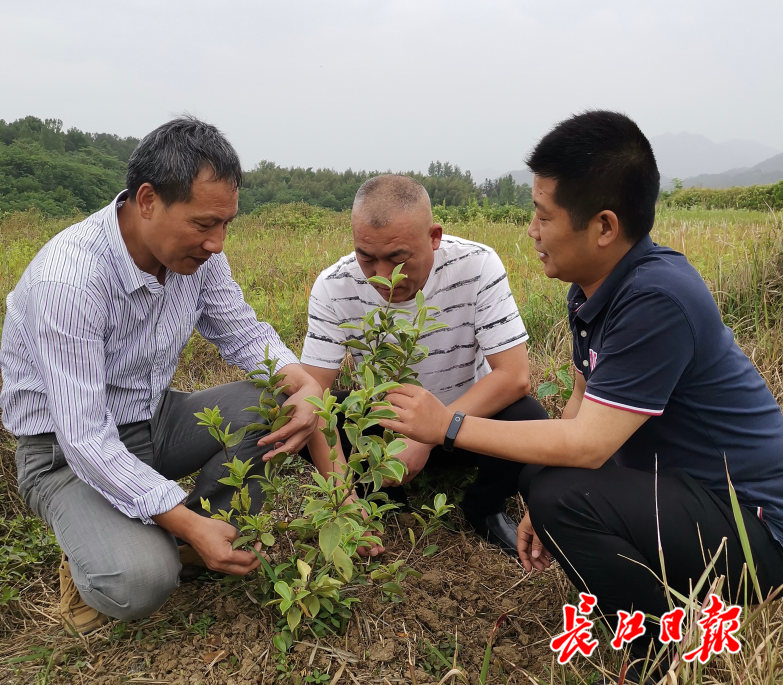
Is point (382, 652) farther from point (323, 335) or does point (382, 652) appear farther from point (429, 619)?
point (323, 335)

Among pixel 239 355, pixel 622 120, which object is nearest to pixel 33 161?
pixel 239 355

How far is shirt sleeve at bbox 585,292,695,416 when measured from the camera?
5.51 feet

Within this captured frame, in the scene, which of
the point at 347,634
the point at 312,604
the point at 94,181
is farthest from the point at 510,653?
the point at 94,181

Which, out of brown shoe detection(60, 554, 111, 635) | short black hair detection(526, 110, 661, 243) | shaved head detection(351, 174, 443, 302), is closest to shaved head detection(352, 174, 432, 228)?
shaved head detection(351, 174, 443, 302)

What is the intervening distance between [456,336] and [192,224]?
45.9 inches

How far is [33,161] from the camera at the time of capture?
1784 centimetres

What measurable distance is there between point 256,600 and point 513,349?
1307 millimetres

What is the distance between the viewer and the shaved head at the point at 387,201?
2256 mm

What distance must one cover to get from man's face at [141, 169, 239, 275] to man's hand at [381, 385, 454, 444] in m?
0.76

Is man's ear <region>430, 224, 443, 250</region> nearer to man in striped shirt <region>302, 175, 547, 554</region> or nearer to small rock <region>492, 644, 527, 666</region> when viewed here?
man in striped shirt <region>302, 175, 547, 554</region>

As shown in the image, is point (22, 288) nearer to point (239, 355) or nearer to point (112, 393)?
point (112, 393)

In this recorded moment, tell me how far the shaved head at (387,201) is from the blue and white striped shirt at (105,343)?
64 centimetres

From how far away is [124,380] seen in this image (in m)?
2.30

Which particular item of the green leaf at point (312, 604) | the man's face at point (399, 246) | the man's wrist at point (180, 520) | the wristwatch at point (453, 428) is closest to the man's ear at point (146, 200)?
the man's face at point (399, 246)
